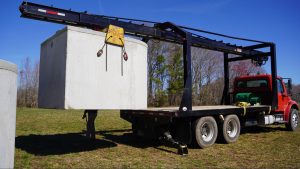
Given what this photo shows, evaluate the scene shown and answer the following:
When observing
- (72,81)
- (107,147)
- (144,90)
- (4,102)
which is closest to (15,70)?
(4,102)

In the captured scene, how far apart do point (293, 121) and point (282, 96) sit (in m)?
1.30

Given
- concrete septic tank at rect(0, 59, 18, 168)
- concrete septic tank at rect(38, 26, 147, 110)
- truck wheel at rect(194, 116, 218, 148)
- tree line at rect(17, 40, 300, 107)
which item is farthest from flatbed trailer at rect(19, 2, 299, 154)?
tree line at rect(17, 40, 300, 107)

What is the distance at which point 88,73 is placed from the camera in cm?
619

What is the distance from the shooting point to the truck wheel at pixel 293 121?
12289 millimetres

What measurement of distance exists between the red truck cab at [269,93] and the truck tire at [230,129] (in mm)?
2897

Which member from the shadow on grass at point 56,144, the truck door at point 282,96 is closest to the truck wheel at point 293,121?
the truck door at point 282,96

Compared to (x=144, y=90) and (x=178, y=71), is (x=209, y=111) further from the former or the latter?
(x=178, y=71)

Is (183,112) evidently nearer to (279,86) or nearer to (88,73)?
(88,73)

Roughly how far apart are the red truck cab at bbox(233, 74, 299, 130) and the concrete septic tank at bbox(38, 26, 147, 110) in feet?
22.1

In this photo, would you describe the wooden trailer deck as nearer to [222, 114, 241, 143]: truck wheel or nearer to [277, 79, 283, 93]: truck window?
[222, 114, 241, 143]: truck wheel

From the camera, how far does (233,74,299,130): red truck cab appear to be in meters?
11.9

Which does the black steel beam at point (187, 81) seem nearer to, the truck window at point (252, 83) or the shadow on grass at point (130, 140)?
the shadow on grass at point (130, 140)

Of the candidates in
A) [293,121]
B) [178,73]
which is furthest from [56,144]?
[178,73]

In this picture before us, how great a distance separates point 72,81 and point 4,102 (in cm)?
206
